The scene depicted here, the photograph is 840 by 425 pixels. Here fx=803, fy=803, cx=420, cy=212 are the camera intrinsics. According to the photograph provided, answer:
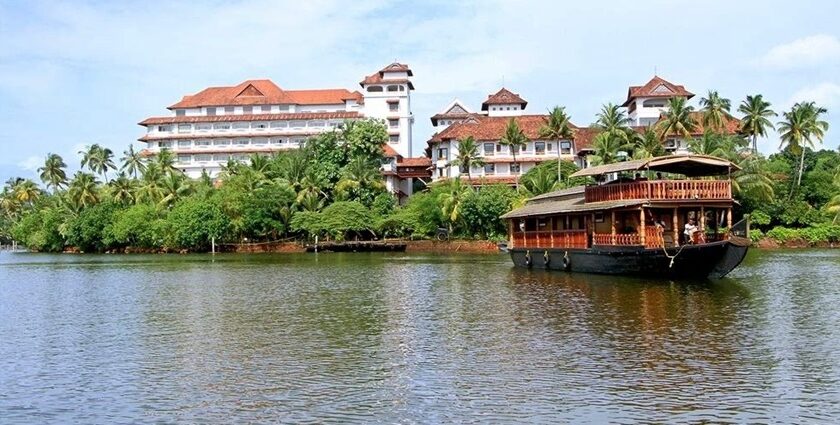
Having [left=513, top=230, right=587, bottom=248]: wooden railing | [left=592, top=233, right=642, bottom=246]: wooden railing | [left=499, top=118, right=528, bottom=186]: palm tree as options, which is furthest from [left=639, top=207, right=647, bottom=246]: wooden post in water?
[left=499, top=118, right=528, bottom=186]: palm tree

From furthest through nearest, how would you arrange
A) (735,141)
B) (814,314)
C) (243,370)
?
(735,141), (814,314), (243,370)

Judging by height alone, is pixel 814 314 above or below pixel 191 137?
below

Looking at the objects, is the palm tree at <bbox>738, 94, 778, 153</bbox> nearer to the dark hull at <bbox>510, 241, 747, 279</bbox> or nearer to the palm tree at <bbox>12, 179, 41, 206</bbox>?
the dark hull at <bbox>510, 241, 747, 279</bbox>

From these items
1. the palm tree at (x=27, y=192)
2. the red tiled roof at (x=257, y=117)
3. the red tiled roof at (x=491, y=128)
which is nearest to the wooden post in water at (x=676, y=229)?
the red tiled roof at (x=491, y=128)

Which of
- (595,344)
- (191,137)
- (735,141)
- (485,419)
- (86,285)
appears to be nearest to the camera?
(485,419)

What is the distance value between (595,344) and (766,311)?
7.71 meters

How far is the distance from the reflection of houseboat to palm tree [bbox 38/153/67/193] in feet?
279

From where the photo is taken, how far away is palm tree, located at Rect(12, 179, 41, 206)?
4345 inches

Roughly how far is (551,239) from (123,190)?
58.3m

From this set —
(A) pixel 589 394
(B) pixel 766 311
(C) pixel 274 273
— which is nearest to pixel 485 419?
(A) pixel 589 394

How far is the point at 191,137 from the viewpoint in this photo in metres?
99.2

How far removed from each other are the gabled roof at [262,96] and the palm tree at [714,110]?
140 ft

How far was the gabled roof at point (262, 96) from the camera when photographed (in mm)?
100062

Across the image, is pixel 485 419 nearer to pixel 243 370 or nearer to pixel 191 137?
pixel 243 370
